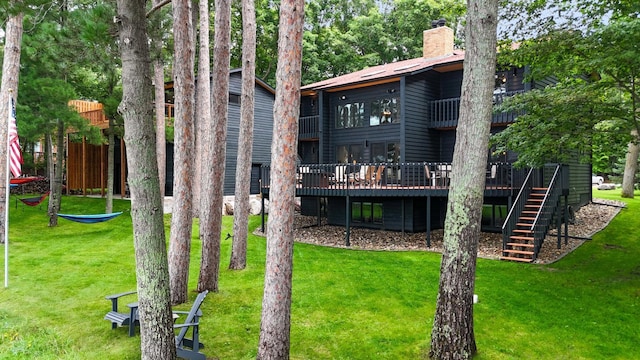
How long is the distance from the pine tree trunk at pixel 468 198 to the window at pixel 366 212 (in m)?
11.8

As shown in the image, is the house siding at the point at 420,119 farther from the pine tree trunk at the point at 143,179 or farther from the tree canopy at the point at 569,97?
the pine tree trunk at the point at 143,179

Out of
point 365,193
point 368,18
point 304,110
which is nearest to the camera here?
point 365,193

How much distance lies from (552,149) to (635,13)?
10.6 ft

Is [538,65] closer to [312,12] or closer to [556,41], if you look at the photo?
[556,41]

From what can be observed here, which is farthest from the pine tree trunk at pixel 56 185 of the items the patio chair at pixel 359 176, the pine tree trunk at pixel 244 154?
the patio chair at pixel 359 176

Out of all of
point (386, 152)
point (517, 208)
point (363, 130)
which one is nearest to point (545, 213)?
point (517, 208)

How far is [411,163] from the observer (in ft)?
45.3

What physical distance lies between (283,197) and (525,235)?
9.48 meters

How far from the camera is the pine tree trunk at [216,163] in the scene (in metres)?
8.03

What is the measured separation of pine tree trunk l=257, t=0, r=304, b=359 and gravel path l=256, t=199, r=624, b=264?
27.8 ft

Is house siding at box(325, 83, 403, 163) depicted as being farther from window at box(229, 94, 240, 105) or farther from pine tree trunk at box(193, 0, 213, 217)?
pine tree trunk at box(193, 0, 213, 217)

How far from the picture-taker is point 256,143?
22.9 metres

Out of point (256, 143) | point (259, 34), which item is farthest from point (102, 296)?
point (259, 34)

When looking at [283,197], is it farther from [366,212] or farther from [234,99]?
Answer: [234,99]
